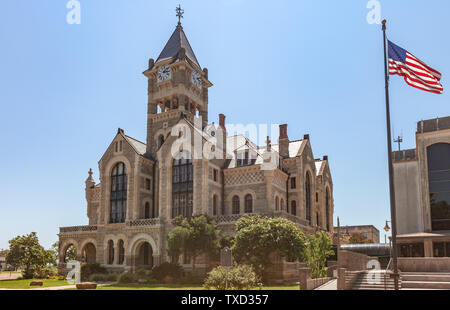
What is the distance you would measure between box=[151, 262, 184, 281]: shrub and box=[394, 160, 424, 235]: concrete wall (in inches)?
960

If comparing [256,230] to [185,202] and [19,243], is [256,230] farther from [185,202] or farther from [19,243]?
[19,243]

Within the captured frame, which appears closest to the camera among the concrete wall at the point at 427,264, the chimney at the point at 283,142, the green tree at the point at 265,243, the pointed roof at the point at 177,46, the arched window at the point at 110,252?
the concrete wall at the point at 427,264

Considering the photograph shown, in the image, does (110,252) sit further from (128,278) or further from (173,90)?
(173,90)

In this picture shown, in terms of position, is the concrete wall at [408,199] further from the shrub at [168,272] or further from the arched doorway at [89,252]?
the arched doorway at [89,252]

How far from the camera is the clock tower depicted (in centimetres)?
5203

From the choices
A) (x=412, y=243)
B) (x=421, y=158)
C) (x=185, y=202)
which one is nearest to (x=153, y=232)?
(x=185, y=202)

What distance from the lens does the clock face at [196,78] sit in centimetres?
5497

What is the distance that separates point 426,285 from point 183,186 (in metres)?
26.9

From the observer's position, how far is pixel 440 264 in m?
28.4

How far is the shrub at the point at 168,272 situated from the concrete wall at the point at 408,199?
24389 millimetres

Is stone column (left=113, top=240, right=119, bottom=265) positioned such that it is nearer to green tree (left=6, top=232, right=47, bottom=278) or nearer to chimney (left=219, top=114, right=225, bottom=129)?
green tree (left=6, top=232, right=47, bottom=278)

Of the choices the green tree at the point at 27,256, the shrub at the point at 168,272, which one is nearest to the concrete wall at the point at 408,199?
the shrub at the point at 168,272

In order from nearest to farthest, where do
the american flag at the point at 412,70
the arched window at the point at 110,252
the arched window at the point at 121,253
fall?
the american flag at the point at 412,70, the arched window at the point at 121,253, the arched window at the point at 110,252
